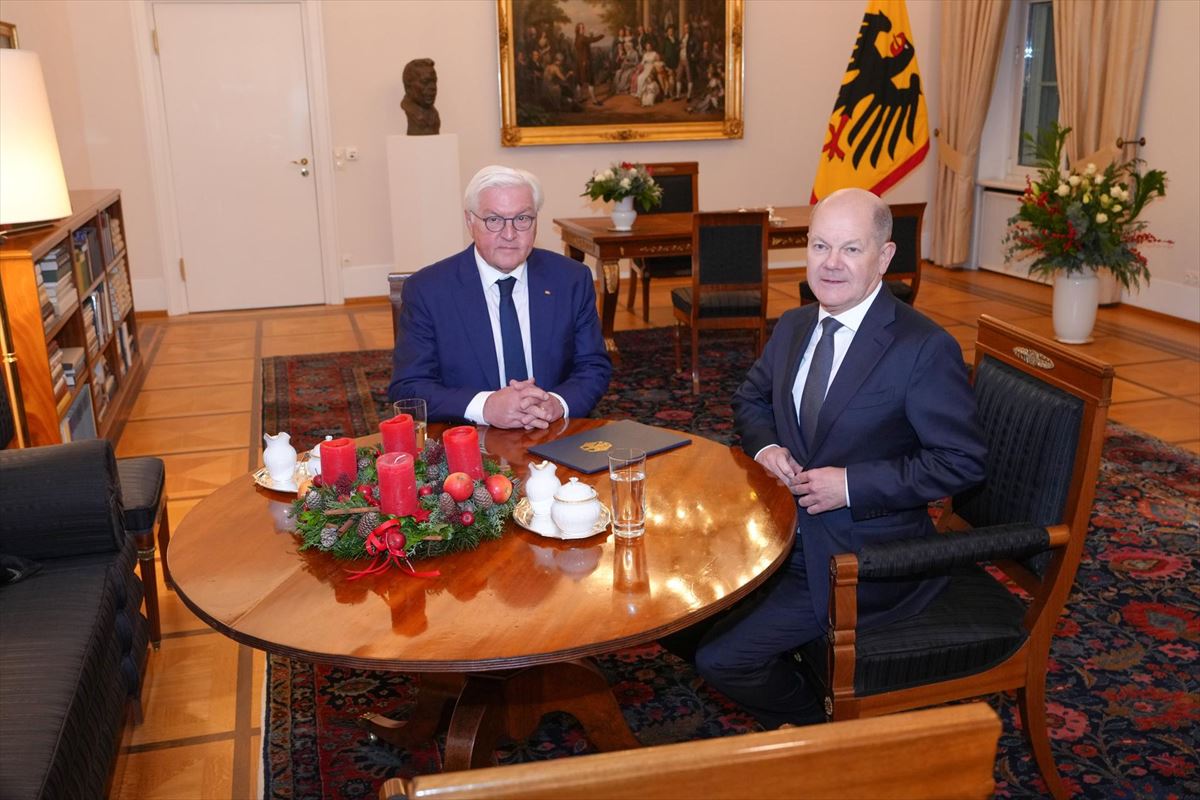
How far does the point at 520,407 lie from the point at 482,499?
692 millimetres

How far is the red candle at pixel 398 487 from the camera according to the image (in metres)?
1.90

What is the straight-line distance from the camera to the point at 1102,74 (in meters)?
7.41

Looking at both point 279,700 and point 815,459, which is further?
point 279,700

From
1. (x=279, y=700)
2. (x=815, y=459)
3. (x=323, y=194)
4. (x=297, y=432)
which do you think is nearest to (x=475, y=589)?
(x=815, y=459)

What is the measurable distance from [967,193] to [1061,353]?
7.46 meters

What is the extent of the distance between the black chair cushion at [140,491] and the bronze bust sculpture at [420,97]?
5.19 m

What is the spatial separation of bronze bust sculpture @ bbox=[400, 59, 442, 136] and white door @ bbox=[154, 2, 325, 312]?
878 mm

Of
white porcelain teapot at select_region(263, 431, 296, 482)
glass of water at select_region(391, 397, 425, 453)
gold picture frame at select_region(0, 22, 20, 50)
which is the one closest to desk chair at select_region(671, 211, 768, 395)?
glass of water at select_region(391, 397, 425, 453)

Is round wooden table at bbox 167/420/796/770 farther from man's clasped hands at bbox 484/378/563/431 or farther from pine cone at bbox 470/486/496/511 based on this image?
man's clasped hands at bbox 484/378/563/431

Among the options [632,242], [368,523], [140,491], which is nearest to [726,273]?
[632,242]

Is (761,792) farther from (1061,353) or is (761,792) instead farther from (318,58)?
(318,58)

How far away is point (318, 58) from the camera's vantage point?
26.5ft

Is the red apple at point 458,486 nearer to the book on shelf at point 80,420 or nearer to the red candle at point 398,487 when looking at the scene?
the red candle at point 398,487

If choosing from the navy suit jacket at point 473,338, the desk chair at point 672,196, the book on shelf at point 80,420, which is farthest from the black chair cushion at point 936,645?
the desk chair at point 672,196
